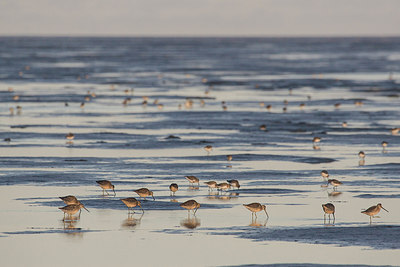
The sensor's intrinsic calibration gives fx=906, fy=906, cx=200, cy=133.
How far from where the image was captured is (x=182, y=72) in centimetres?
8344

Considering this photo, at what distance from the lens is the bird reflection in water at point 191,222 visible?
55.5 feet

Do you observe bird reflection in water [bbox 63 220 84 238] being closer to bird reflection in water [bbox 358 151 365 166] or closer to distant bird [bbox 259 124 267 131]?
bird reflection in water [bbox 358 151 365 166]

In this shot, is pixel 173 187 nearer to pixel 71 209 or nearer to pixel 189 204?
pixel 189 204

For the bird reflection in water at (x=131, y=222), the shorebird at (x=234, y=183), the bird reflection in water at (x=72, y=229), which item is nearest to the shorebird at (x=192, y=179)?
the shorebird at (x=234, y=183)

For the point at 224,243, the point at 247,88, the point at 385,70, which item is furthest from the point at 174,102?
the point at 385,70

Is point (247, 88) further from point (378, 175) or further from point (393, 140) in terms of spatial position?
point (378, 175)

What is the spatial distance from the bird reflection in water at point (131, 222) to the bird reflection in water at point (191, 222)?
88 cm

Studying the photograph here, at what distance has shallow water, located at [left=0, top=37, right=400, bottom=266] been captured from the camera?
15.0 meters

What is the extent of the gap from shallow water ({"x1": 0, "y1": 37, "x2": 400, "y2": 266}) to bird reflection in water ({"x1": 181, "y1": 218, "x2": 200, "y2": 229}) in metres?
0.04

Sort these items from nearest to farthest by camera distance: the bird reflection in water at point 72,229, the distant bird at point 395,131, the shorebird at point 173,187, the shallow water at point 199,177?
the shallow water at point 199,177
the bird reflection in water at point 72,229
the shorebird at point 173,187
the distant bird at point 395,131

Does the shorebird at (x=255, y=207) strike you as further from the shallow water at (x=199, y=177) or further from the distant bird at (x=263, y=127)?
the distant bird at (x=263, y=127)

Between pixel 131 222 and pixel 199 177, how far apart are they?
20.6 ft

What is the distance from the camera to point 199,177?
76.7ft

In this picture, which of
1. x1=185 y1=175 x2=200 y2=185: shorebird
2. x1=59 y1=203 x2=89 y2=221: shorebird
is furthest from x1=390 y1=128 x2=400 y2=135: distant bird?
x1=59 y1=203 x2=89 y2=221: shorebird
